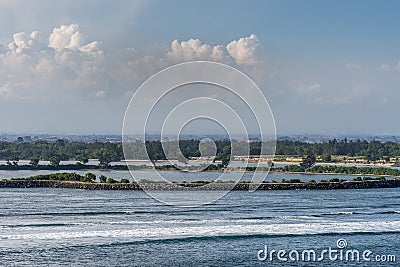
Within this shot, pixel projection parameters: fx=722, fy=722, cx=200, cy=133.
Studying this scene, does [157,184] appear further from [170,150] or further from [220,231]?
[170,150]

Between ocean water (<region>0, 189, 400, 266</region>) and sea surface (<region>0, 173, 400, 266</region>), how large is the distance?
3 cm

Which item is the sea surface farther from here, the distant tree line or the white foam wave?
the distant tree line

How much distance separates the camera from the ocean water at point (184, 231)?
22844mm

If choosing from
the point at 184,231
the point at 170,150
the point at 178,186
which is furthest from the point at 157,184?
the point at 170,150

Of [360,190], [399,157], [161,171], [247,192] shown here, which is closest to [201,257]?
[247,192]

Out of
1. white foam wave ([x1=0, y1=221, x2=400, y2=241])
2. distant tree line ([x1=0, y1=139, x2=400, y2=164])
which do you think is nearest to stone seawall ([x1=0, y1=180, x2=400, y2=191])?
white foam wave ([x1=0, y1=221, x2=400, y2=241])

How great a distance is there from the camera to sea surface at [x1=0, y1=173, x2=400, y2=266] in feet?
74.9

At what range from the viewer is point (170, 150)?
283 ft

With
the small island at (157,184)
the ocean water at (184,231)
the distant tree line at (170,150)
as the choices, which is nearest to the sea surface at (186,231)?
the ocean water at (184,231)

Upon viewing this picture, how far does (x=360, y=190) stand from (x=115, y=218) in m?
25.2

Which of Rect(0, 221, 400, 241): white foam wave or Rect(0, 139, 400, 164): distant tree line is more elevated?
Rect(0, 139, 400, 164): distant tree line

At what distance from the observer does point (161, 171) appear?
234ft

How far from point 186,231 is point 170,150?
194 feet

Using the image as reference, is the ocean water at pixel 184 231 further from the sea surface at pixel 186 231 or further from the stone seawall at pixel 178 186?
the stone seawall at pixel 178 186
